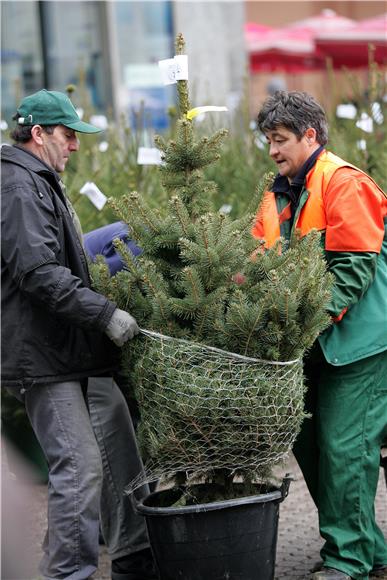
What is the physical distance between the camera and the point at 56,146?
398 cm

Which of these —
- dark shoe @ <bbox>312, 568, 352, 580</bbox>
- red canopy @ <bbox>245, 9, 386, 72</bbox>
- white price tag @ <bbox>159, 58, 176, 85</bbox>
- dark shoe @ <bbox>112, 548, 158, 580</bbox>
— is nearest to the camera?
white price tag @ <bbox>159, 58, 176, 85</bbox>

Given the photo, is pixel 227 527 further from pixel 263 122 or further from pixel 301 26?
pixel 301 26

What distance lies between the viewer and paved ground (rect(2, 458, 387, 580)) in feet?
14.6

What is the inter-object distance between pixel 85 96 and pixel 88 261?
3971mm

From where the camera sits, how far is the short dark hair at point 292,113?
4.12 m

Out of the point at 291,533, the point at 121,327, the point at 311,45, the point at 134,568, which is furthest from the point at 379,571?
the point at 311,45

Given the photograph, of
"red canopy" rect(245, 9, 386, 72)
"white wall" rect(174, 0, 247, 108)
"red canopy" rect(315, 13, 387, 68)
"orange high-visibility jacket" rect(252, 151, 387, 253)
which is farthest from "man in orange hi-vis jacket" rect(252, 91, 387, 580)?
"red canopy" rect(315, 13, 387, 68)

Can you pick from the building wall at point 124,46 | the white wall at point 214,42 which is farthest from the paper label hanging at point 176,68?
the white wall at point 214,42

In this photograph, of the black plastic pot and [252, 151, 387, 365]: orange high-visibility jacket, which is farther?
[252, 151, 387, 365]: orange high-visibility jacket

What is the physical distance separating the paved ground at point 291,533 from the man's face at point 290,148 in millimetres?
1663

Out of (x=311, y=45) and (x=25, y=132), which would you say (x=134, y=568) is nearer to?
(x=25, y=132)

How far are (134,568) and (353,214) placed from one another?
1733 millimetres

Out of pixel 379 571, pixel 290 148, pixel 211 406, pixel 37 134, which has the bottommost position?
pixel 379 571

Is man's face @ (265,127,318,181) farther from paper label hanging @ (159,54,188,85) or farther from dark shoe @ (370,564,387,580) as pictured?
dark shoe @ (370,564,387,580)
